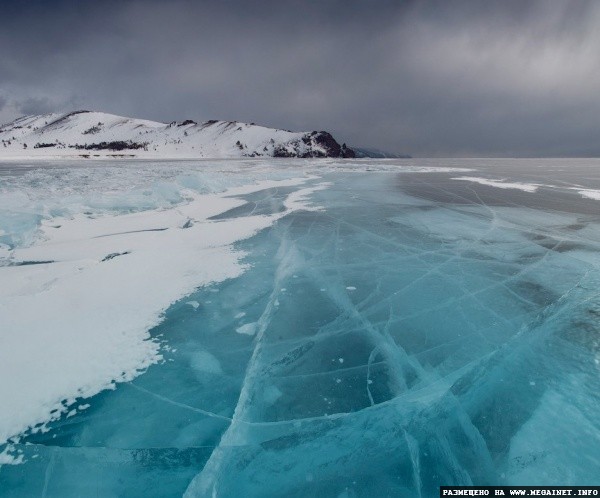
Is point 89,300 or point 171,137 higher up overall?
point 171,137

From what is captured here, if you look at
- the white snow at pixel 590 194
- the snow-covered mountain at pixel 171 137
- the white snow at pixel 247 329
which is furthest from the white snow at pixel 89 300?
the snow-covered mountain at pixel 171 137

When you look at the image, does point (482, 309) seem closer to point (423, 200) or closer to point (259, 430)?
point (259, 430)

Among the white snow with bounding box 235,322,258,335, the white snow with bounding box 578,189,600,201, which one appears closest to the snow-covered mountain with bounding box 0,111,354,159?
the white snow with bounding box 578,189,600,201

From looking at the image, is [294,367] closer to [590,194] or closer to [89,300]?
[89,300]

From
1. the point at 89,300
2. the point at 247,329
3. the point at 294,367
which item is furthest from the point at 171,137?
the point at 294,367

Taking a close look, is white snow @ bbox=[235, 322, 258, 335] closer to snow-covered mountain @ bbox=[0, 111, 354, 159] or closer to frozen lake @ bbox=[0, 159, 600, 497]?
frozen lake @ bbox=[0, 159, 600, 497]

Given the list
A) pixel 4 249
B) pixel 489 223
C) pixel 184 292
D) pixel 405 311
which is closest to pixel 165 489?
pixel 184 292
